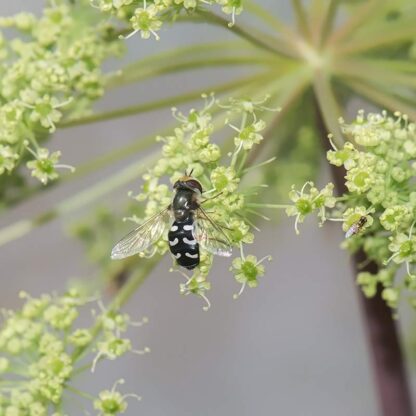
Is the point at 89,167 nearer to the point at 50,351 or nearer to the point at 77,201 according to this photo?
the point at 77,201

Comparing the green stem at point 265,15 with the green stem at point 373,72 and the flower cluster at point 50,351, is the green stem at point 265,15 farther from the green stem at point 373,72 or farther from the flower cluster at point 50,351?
the flower cluster at point 50,351

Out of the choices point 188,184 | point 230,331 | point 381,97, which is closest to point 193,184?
point 188,184

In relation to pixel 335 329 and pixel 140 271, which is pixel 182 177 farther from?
pixel 335 329

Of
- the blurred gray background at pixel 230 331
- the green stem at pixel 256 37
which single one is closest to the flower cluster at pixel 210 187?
the green stem at pixel 256 37

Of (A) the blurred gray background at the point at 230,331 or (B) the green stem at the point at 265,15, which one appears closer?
(B) the green stem at the point at 265,15

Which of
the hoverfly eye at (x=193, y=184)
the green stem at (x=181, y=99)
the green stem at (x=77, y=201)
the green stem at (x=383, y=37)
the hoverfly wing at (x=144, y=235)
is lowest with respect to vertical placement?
the hoverfly wing at (x=144, y=235)

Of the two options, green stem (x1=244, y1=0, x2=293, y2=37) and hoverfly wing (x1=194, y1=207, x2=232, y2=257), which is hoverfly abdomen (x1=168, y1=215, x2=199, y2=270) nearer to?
hoverfly wing (x1=194, y1=207, x2=232, y2=257)
